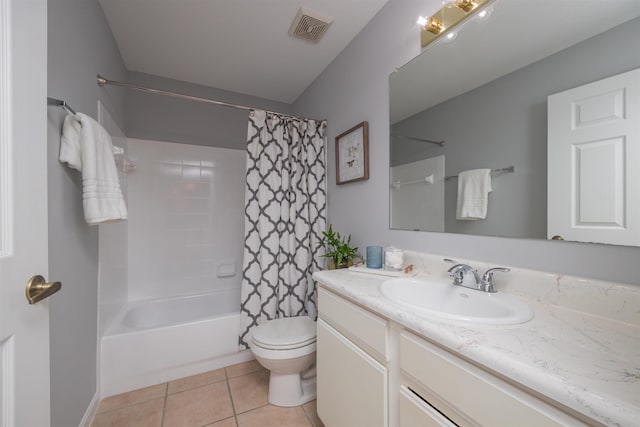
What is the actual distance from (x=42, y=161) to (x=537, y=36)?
1.59 meters

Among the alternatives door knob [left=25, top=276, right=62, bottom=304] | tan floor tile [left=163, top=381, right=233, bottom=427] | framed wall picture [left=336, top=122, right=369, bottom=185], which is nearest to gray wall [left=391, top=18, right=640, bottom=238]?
framed wall picture [left=336, top=122, right=369, bottom=185]

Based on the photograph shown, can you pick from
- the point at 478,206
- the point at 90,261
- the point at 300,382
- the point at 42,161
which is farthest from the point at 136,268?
the point at 478,206

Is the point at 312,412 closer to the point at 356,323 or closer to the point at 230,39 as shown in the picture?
the point at 356,323

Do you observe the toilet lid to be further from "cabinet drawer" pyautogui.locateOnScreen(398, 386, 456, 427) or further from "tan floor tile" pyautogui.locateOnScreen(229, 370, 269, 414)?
"cabinet drawer" pyautogui.locateOnScreen(398, 386, 456, 427)

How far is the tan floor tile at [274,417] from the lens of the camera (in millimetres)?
1385

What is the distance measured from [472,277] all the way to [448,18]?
1180 millimetres

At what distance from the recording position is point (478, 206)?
3.51ft

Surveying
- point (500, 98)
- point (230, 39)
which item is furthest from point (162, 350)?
point (500, 98)

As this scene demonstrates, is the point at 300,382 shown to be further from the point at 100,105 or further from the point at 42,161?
the point at 100,105

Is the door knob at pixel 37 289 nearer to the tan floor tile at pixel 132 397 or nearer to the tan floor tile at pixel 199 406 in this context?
the tan floor tile at pixel 199 406

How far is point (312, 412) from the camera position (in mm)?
1477

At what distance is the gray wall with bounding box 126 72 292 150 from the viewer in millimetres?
2318

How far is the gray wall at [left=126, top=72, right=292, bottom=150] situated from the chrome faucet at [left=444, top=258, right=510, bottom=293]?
7.84ft

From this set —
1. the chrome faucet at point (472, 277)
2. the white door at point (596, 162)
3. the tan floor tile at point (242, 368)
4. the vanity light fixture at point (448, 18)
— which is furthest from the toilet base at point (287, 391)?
the vanity light fixture at point (448, 18)
